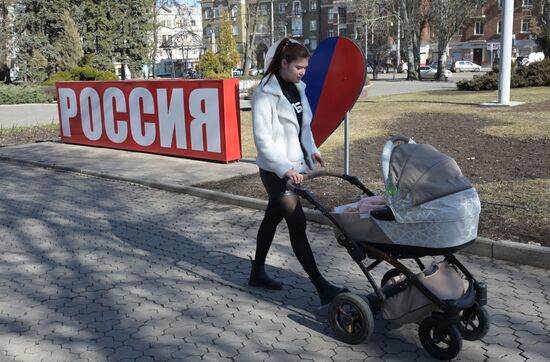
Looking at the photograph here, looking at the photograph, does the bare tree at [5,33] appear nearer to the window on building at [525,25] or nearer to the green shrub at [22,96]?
the green shrub at [22,96]

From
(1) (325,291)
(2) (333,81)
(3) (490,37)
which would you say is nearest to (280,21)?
(3) (490,37)

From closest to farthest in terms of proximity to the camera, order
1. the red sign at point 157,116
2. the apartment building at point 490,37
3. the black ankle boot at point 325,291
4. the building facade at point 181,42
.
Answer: the black ankle boot at point 325,291 → the red sign at point 157,116 → the building facade at point 181,42 → the apartment building at point 490,37

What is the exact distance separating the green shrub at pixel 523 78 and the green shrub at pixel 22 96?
23.4 m

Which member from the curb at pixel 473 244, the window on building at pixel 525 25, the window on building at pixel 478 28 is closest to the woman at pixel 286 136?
the curb at pixel 473 244

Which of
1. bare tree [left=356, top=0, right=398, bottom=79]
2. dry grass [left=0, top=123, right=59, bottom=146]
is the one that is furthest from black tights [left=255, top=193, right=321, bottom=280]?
bare tree [left=356, top=0, right=398, bottom=79]

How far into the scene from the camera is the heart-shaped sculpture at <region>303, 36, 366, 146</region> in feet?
23.7

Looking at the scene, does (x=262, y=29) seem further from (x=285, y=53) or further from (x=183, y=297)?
(x=285, y=53)

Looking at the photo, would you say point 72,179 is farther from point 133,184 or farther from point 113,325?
point 113,325

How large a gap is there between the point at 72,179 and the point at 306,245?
23.6 ft

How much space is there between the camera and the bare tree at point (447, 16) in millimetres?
48184

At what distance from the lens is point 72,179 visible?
10.4 meters

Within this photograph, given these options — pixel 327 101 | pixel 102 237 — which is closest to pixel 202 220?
pixel 102 237

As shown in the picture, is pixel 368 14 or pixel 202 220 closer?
pixel 202 220

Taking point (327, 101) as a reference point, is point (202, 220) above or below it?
below
